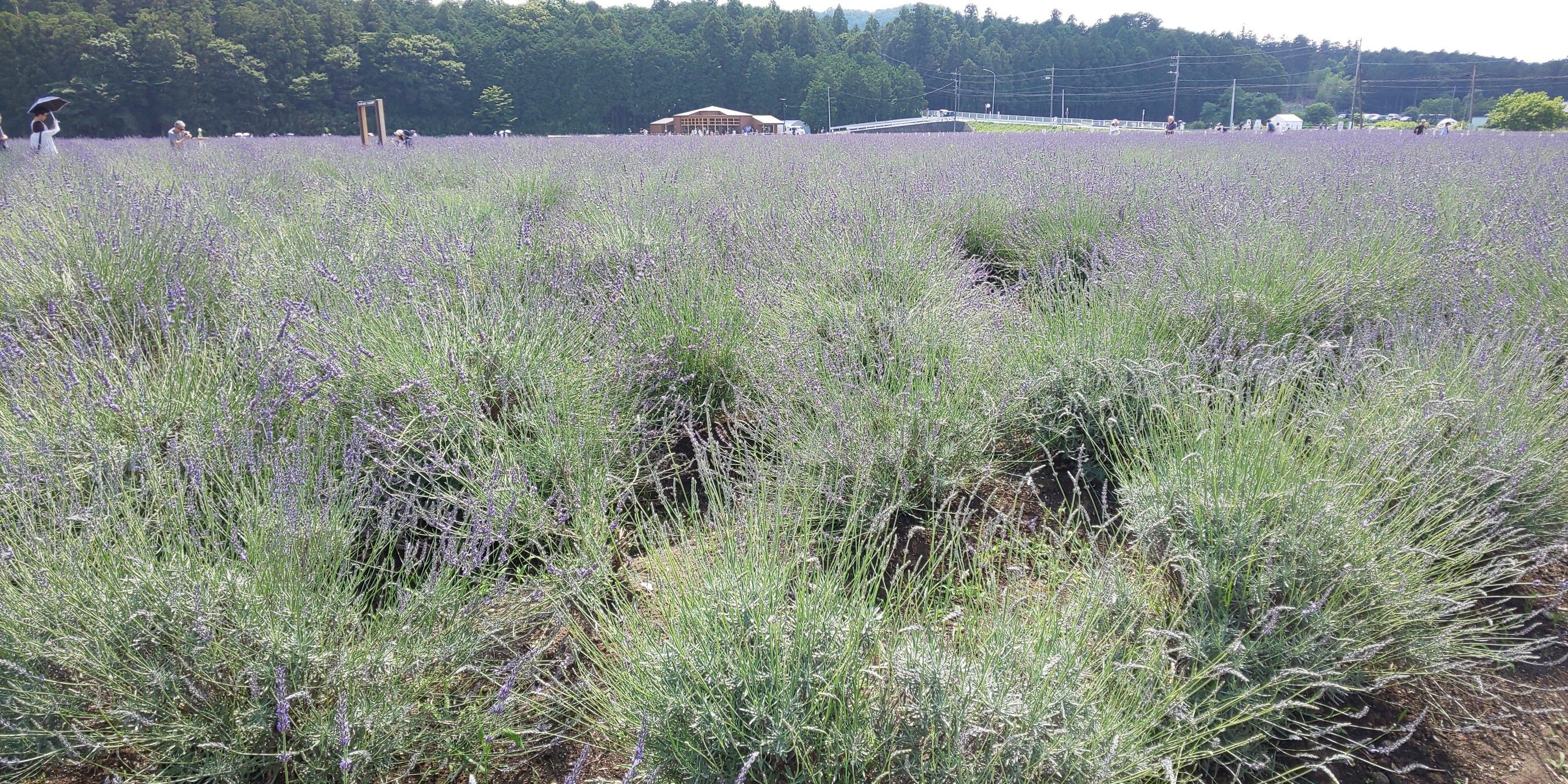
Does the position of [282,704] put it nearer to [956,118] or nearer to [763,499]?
[763,499]

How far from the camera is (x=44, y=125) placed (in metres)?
8.70

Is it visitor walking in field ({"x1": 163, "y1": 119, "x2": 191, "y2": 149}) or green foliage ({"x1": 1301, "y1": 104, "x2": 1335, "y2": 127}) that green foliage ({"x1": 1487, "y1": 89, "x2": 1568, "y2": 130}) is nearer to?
visitor walking in field ({"x1": 163, "y1": 119, "x2": 191, "y2": 149})

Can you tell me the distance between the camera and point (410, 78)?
4578 centimetres

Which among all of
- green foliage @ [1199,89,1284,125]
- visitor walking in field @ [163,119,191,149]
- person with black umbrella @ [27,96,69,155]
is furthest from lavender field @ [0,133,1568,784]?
green foliage @ [1199,89,1284,125]

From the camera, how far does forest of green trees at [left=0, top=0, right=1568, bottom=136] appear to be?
115ft

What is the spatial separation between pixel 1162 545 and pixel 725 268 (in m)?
2.32

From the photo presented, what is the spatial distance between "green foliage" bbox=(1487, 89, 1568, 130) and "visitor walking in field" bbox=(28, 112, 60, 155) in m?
40.1

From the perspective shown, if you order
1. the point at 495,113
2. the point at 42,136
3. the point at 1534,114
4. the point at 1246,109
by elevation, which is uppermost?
the point at 1246,109

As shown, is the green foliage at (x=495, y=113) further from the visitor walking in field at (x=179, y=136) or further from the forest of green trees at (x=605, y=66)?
the visitor walking in field at (x=179, y=136)

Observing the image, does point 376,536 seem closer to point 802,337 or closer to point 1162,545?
point 802,337

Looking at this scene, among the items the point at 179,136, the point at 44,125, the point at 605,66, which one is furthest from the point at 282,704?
the point at 605,66

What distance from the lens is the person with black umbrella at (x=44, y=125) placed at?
8.34 m

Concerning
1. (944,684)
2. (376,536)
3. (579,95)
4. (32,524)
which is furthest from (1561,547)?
(579,95)

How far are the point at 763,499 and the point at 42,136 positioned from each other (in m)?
11.5
